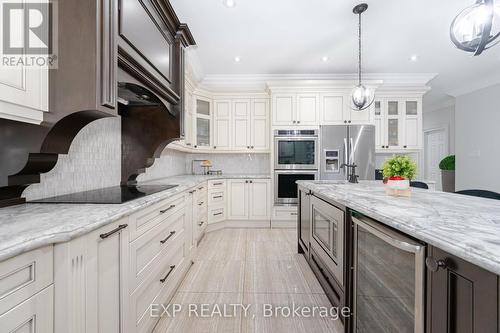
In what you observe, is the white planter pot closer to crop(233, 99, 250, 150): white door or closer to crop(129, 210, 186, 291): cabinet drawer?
crop(129, 210, 186, 291): cabinet drawer

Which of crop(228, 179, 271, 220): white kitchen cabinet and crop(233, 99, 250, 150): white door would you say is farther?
crop(233, 99, 250, 150): white door

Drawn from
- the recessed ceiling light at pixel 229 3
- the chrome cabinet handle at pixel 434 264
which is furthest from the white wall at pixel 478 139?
the chrome cabinet handle at pixel 434 264

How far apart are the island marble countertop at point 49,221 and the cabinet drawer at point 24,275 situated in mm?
41

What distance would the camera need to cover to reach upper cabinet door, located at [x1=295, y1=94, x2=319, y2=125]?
411 centimetres

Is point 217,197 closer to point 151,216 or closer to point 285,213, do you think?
point 285,213

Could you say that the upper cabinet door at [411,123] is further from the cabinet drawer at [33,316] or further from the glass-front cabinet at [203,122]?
the cabinet drawer at [33,316]

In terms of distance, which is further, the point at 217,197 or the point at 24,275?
the point at 217,197

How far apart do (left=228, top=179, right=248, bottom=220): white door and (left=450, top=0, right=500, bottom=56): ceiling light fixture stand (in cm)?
320

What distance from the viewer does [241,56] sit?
350cm

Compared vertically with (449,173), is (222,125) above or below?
above

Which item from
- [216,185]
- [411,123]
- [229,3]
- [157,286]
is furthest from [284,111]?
[157,286]

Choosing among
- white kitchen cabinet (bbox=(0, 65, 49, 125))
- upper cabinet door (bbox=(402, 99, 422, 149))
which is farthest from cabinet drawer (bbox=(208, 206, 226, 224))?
upper cabinet door (bbox=(402, 99, 422, 149))

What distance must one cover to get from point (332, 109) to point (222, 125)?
2053 mm

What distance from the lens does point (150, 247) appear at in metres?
1.42
